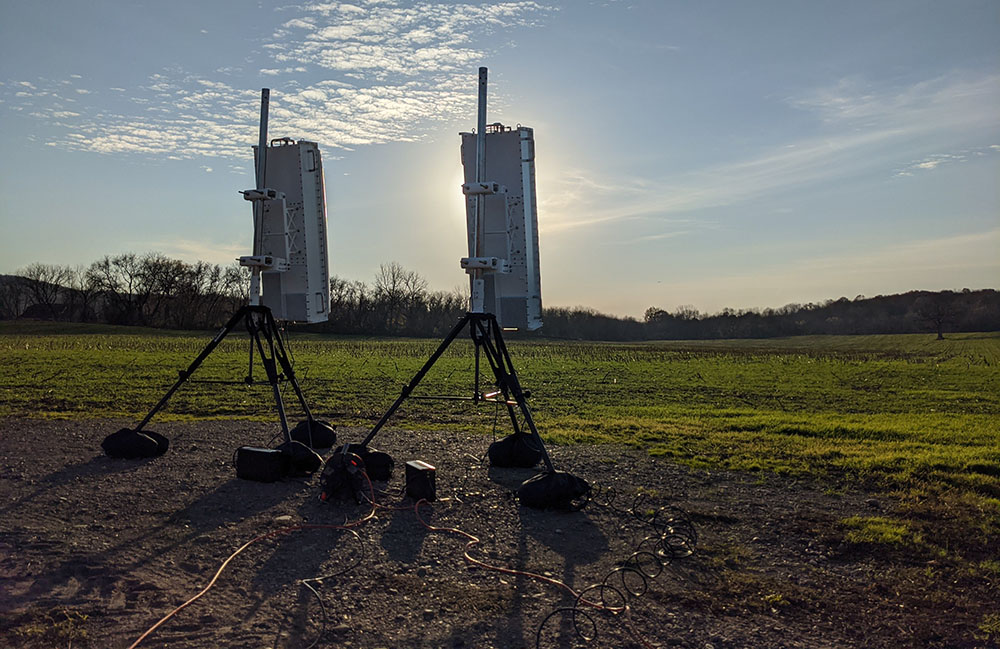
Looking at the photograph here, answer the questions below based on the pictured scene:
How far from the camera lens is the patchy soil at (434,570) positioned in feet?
15.8

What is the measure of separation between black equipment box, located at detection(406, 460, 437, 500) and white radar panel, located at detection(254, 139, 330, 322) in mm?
3244

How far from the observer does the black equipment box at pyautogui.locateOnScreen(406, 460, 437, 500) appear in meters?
7.73

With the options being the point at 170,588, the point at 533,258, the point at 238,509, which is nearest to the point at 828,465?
the point at 533,258

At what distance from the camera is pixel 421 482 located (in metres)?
7.74

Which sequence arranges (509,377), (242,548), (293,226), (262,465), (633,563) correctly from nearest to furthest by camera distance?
(633,563)
(242,548)
(509,377)
(262,465)
(293,226)

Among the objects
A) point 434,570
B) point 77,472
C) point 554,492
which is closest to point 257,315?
point 77,472

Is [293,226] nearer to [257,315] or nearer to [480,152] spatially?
[257,315]

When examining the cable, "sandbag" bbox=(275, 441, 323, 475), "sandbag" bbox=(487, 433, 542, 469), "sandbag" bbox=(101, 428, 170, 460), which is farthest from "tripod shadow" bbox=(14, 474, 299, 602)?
"sandbag" bbox=(487, 433, 542, 469)

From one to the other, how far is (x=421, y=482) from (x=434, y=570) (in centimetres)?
188

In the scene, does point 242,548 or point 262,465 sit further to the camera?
point 262,465

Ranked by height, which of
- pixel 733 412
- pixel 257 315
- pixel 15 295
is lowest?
pixel 733 412

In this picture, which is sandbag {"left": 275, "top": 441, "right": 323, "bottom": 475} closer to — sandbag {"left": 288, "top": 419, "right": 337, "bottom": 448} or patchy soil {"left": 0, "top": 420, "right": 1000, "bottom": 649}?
patchy soil {"left": 0, "top": 420, "right": 1000, "bottom": 649}

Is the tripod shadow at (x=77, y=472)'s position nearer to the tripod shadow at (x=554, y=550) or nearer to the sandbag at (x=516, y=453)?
the sandbag at (x=516, y=453)

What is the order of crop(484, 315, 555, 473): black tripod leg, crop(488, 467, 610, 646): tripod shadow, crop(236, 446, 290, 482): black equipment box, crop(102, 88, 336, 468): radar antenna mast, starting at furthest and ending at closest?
crop(102, 88, 336, 468): radar antenna mast, crop(236, 446, 290, 482): black equipment box, crop(484, 315, 555, 473): black tripod leg, crop(488, 467, 610, 646): tripod shadow
